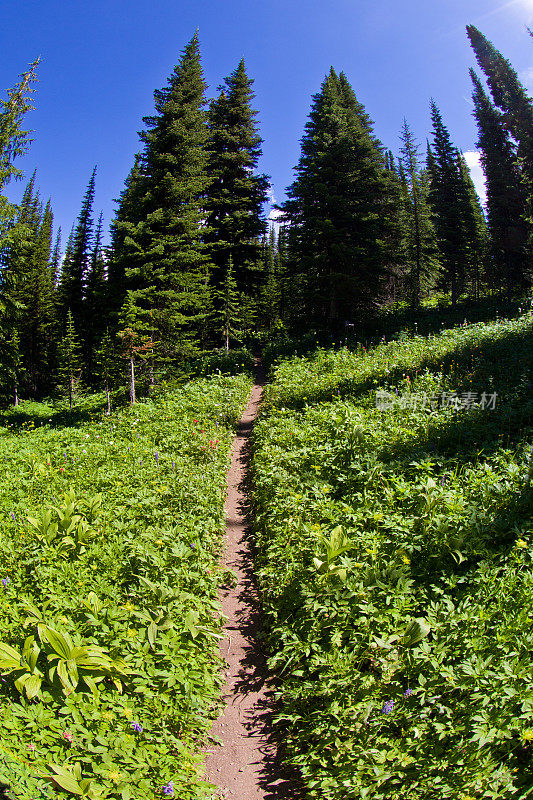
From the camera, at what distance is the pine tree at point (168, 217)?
16.5m

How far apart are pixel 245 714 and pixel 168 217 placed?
17.5 meters

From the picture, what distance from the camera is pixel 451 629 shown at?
345 cm

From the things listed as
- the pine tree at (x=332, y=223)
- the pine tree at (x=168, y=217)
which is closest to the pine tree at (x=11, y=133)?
the pine tree at (x=168, y=217)

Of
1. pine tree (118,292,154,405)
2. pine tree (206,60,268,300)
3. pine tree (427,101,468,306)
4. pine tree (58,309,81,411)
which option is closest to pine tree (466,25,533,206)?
pine tree (427,101,468,306)

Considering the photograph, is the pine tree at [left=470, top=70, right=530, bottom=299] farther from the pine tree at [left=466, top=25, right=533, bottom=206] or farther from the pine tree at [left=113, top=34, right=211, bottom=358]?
the pine tree at [left=113, top=34, right=211, bottom=358]

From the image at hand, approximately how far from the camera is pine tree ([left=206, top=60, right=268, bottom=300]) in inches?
984

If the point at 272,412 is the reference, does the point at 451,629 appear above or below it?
below

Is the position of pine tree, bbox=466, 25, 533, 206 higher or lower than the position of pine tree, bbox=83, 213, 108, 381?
higher

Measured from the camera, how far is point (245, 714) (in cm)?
372

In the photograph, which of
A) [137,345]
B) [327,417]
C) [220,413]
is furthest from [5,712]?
[137,345]

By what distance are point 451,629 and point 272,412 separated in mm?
8044

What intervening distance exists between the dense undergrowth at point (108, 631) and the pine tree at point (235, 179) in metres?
20.9

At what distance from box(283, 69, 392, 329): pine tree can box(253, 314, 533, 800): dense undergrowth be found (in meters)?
14.3

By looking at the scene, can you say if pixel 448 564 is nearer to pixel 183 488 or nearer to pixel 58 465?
pixel 183 488
